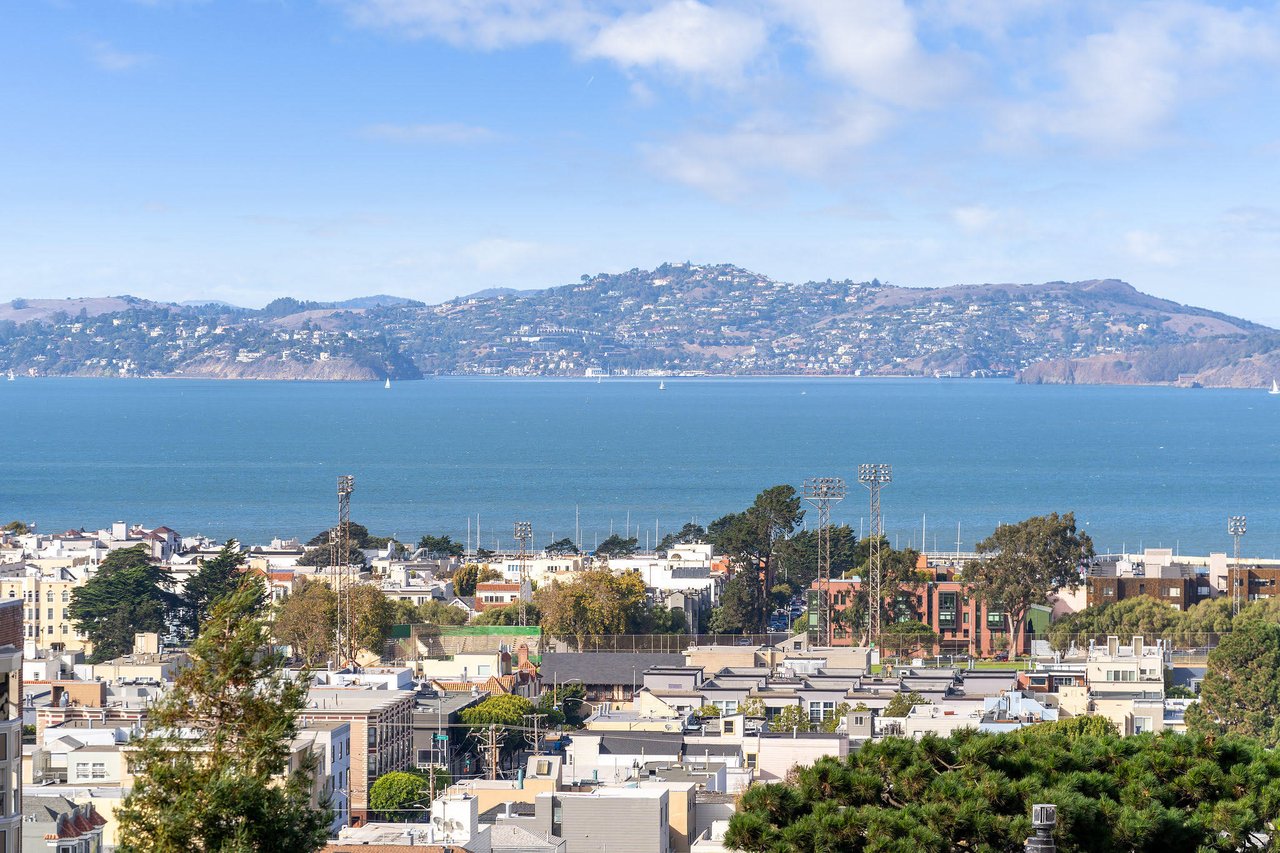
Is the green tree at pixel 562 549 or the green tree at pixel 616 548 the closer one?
the green tree at pixel 562 549

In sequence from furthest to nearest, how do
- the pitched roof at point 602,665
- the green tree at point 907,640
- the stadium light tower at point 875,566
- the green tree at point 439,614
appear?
the green tree at point 439,614 < the green tree at point 907,640 < the stadium light tower at point 875,566 < the pitched roof at point 602,665

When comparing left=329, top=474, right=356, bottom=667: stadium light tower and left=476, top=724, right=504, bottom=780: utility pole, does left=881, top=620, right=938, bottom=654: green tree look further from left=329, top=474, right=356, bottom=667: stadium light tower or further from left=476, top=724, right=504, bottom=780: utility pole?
left=476, top=724, right=504, bottom=780: utility pole

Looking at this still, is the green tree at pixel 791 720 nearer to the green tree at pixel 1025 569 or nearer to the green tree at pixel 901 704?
the green tree at pixel 901 704

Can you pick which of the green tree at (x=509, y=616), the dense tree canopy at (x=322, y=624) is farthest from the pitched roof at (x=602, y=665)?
the green tree at (x=509, y=616)

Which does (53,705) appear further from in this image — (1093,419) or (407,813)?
(1093,419)

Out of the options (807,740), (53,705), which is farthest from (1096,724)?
(53,705)
